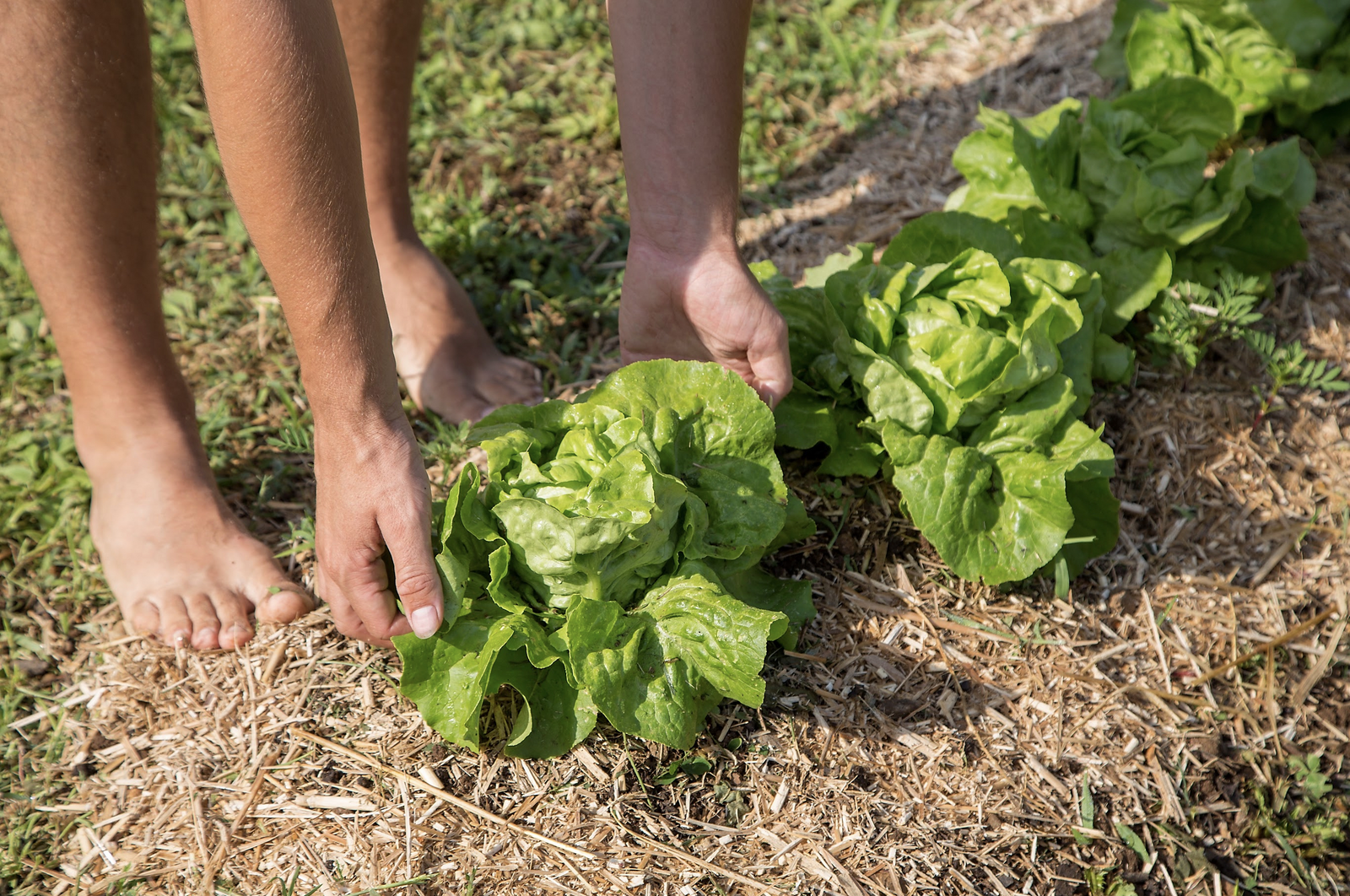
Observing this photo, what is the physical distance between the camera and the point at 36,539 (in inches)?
126

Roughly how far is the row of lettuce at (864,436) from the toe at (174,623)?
3.00 feet

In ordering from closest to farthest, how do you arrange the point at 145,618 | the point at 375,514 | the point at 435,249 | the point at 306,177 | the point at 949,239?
1. the point at 306,177
2. the point at 375,514
3. the point at 145,618
4. the point at 949,239
5. the point at 435,249

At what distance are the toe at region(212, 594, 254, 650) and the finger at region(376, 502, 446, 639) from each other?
84cm

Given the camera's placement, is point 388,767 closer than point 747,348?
Yes

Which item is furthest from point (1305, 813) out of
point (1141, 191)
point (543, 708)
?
point (543, 708)

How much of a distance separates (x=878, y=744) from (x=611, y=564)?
2.89 feet

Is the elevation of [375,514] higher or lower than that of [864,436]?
higher

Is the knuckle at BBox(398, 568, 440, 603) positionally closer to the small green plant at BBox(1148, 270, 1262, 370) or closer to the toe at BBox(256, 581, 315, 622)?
the toe at BBox(256, 581, 315, 622)

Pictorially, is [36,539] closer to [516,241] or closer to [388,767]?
[388,767]

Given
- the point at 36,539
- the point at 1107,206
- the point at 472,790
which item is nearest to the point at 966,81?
the point at 1107,206

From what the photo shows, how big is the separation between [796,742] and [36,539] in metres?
2.54

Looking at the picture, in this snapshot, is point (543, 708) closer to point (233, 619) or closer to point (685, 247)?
point (233, 619)

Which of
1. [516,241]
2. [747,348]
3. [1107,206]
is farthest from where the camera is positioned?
[516,241]

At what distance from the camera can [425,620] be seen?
2.23m
